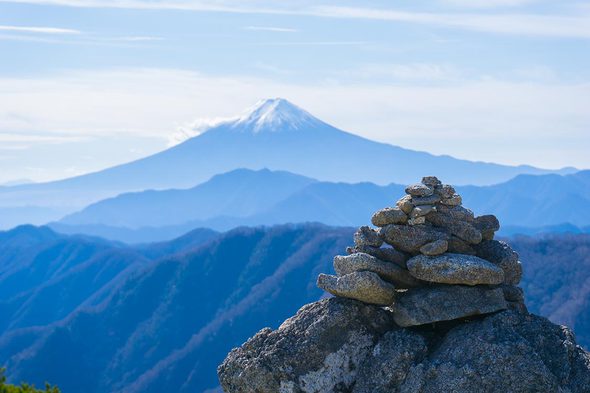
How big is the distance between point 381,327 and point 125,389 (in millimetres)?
155283

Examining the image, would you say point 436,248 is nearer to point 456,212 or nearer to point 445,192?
point 456,212

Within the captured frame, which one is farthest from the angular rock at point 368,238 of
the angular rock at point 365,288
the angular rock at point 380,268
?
the angular rock at point 365,288

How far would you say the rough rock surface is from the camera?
1655 cm

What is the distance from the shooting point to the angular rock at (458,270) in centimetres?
1777

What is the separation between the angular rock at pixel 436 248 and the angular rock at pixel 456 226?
95cm

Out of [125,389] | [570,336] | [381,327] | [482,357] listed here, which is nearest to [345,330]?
[381,327]

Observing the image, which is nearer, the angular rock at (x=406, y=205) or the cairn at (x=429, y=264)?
the cairn at (x=429, y=264)

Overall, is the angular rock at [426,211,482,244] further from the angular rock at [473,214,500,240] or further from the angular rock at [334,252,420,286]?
the angular rock at [334,252,420,286]

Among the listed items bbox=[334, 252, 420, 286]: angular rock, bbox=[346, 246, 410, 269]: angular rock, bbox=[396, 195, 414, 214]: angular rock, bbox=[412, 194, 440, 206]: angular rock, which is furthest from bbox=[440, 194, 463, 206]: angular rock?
bbox=[334, 252, 420, 286]: angular rock

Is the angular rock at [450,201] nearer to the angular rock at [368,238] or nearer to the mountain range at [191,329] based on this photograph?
the angular rock at [368,238]

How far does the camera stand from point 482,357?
54.7ft

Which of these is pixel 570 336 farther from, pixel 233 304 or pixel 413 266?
pixel 233 304

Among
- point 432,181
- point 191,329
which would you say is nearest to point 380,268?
point 432,181

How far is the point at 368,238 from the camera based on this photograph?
1944 cm
